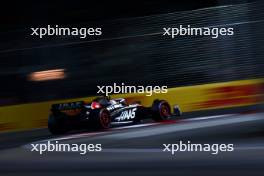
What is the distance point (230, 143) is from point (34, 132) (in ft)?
12.5

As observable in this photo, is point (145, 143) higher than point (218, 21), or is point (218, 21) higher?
point (218, 21)

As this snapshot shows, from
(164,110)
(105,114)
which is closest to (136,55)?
(164,110)

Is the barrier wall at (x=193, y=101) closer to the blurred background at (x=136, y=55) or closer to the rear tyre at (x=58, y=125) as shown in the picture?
the blurred background at (x=136, y=55)

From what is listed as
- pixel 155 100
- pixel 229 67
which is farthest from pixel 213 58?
pixel 155 100

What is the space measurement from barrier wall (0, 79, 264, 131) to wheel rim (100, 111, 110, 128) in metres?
0.97

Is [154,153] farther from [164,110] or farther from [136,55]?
[136,55]

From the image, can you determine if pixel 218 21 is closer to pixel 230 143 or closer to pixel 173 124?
pixel 173 124

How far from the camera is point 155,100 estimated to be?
966 centimetres

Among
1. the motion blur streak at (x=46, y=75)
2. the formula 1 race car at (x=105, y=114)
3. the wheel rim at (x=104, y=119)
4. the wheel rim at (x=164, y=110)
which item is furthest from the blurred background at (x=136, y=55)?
the wheel rim at (x=104, y=119)

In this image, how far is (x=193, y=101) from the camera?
10.8m

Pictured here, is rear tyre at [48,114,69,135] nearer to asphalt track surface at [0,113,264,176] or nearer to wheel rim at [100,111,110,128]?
asphalt track surface at [0,113,264,176]

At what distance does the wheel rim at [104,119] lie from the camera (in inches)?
377

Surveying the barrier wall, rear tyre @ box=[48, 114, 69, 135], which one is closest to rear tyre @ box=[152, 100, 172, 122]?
the barrier wall

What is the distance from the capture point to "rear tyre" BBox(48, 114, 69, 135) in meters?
9.57
